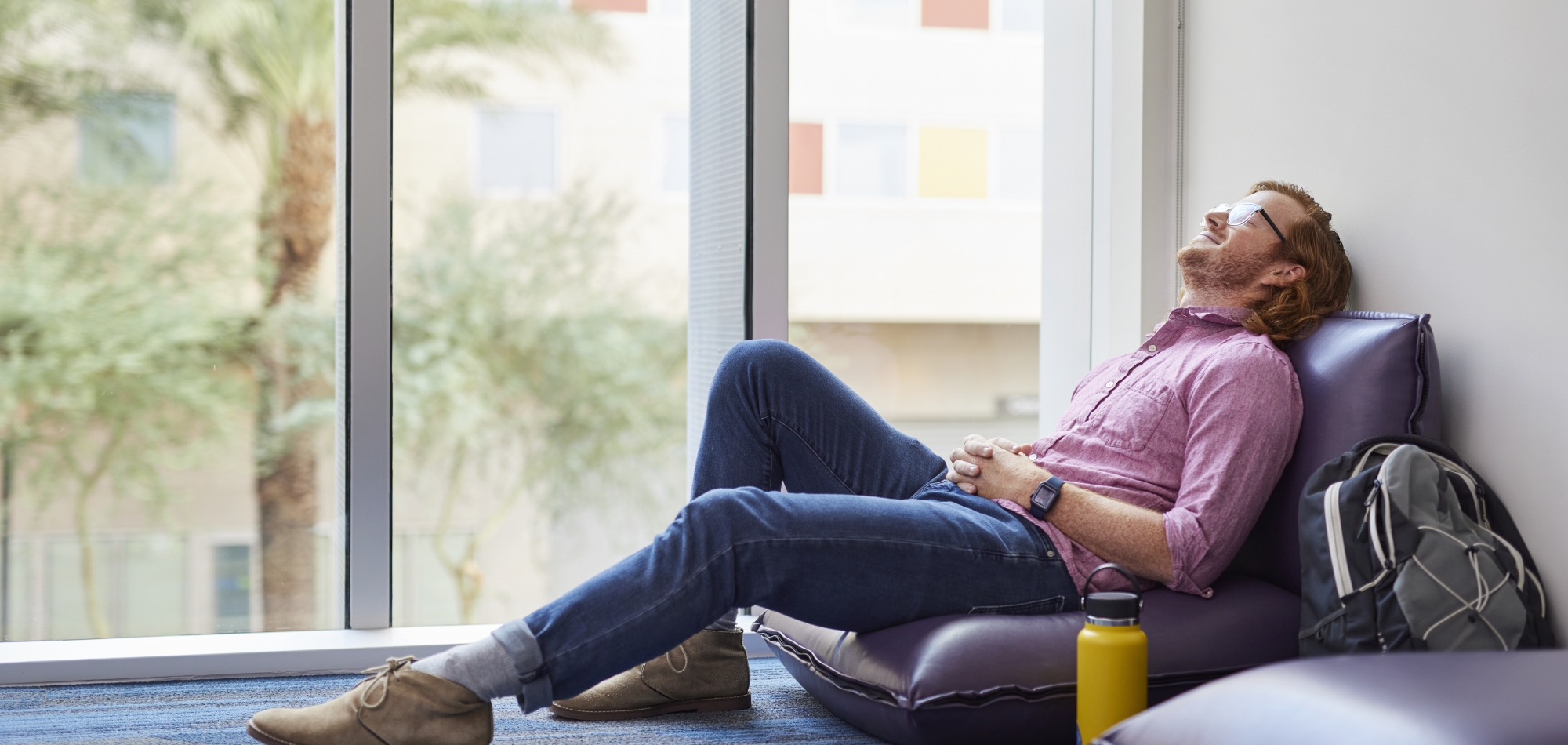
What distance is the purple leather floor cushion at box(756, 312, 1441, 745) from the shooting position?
1.41 m

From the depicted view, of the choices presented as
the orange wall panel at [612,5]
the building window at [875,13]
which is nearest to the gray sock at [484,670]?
the orange wall panel at [612,5]

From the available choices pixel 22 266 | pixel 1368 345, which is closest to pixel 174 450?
pixel 22 266

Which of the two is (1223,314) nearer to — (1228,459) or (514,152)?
(1228,459)

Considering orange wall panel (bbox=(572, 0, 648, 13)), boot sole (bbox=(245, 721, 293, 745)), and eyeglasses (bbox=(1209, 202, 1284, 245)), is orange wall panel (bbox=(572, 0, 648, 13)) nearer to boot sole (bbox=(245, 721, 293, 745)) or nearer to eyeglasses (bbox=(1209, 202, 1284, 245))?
eyeglasses (bbox=(1209, 202, 1284, 245))

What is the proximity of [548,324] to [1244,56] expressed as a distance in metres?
1.69

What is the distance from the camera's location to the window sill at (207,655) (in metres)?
2.04

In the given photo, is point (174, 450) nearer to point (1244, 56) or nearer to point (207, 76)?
point (207, 76)

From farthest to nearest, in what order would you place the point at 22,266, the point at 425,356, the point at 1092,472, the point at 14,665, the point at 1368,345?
the point at 425,356 < the point at 22,266 < the point at 14,665 < the point at 1092,472 < the point at 1368,345

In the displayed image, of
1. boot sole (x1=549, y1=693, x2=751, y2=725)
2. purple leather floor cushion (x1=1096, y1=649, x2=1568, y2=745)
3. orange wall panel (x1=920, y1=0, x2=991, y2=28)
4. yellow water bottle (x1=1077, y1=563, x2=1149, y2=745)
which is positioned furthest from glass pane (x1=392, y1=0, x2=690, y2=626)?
purple leather floor cushion (x1=1096, y1=649, x2=1568, y2=745)

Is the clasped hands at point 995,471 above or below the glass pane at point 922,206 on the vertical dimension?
below

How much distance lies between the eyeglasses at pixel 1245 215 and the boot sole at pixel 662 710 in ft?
3.92

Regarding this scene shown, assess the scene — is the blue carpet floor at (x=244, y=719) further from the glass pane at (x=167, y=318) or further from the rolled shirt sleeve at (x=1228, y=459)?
the rolled shirt sleeve at (x=1228, y=459)

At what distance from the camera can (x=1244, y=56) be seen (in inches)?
86.0

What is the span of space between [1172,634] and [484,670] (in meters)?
0.94
